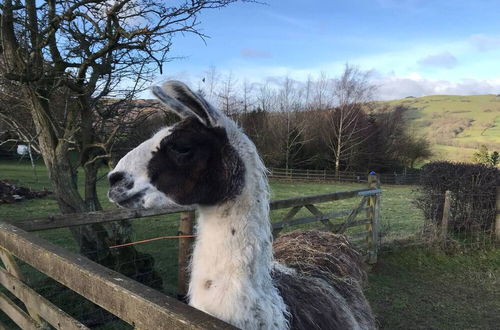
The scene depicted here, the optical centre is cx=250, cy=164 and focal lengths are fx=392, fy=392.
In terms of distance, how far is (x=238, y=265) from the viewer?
81.4 inches

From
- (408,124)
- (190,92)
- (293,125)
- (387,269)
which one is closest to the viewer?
(190,92)

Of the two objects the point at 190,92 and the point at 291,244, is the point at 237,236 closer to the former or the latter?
the point at 190,92

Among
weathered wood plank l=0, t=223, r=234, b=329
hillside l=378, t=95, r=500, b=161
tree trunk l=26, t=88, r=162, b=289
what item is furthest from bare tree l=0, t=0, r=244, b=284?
hillside l=378, t=95, r=500, b=161

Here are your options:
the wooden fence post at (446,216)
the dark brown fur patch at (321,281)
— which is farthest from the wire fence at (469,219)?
the dark brown fur patch at (321,281)

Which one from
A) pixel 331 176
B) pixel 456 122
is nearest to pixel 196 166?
pixel 331 176

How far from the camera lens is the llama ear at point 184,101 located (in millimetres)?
2002

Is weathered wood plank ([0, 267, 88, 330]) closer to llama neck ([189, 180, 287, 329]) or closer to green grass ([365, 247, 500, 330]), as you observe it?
llama neck ([189, 180, 287, 329])

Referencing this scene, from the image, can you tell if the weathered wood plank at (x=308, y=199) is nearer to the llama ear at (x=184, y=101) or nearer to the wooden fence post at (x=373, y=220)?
the wooden fence post at (x=373, y=220)

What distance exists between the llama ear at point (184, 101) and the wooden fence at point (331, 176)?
32.5 meters

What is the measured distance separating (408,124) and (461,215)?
140 ft

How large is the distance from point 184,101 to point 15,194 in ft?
50.0

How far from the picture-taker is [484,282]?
6867 mm

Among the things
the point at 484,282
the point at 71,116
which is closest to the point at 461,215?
the point at 484,282

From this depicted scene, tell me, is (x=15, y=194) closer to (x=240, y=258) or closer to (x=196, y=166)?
(x=196, y=166)
